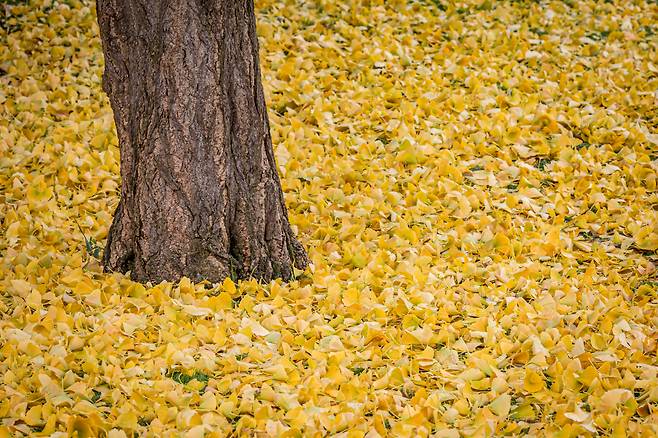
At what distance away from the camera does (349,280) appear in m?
3.72

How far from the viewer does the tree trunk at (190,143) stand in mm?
3523

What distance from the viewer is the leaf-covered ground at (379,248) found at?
9.41 feet

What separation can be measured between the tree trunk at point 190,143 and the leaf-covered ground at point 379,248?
0.18 meters

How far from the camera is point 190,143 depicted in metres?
3.57

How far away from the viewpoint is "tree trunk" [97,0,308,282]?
352cm

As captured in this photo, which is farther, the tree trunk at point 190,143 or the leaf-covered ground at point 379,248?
the tree trunk at point 190,143

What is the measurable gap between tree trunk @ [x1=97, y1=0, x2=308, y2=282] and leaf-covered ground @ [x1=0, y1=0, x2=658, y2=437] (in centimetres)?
18

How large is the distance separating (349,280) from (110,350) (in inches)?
46.3

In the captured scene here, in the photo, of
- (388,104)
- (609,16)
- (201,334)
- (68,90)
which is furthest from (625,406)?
(609,16)

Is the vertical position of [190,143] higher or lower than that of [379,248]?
higher

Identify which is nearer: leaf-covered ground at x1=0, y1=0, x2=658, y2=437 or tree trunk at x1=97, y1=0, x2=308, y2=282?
leaf-covered ground at x1=0, y1=0, x2=658, y2=437

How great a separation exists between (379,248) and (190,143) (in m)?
1.12

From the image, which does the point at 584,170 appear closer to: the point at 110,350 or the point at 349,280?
the point at 349,280

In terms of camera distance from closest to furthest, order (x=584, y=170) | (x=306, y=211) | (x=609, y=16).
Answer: (x=306, y=211) → (x=584, y=170) → (x=609, y=16)
